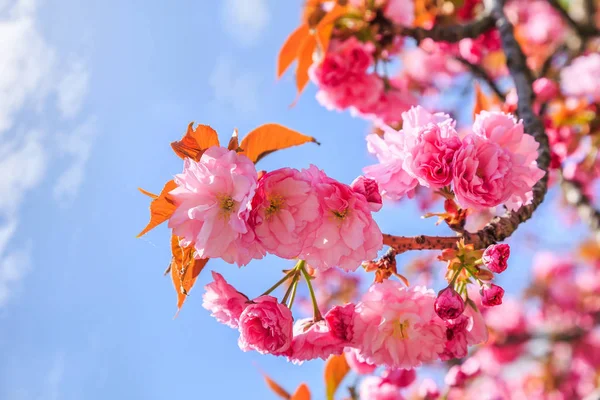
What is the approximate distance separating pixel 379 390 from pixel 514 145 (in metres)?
1.12

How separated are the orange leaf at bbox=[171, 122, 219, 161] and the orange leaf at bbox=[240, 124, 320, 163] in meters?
0.09

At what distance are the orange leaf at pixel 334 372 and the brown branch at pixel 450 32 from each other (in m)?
1.13

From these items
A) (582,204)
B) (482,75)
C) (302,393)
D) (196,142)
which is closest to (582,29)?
(482,75)

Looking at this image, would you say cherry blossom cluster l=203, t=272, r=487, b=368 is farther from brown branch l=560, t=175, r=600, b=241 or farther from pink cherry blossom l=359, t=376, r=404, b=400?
brown branch l=560, t=175, r=600, b=241

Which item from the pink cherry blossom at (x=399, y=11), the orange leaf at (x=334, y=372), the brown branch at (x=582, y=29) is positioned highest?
the brown branch at (x=582, y=29)

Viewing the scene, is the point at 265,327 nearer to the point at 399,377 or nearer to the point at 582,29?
the point at 399,377

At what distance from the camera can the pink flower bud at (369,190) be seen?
87cm

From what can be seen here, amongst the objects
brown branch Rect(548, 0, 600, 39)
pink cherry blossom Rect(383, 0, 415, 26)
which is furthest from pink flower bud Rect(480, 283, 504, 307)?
brown branch Rect(548, 0, 600, 39)

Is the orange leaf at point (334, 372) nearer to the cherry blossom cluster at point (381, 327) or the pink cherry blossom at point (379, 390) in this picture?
the pink cherry blossom at point (379, 390)

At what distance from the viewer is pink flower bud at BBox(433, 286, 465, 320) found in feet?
2.84

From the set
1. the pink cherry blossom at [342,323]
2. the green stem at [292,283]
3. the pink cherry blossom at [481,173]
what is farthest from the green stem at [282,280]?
the pink cherry blossom at [481,173]

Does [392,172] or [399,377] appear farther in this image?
[399,377]

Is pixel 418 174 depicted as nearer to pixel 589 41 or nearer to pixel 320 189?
pixel 320 189

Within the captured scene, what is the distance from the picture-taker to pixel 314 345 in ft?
3.23
